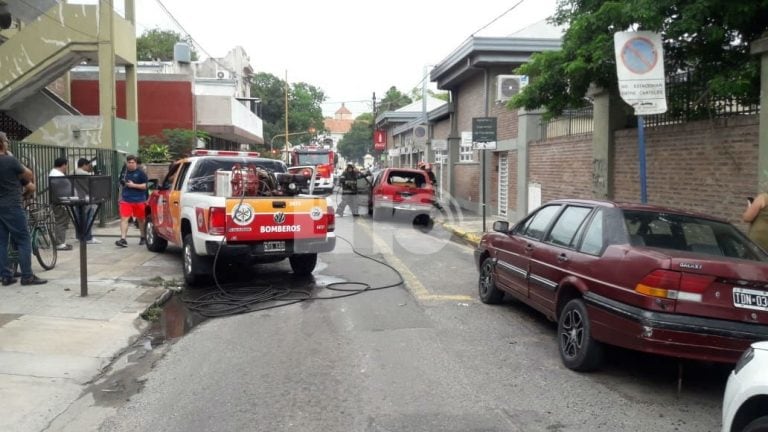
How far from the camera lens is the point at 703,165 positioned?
381 inches

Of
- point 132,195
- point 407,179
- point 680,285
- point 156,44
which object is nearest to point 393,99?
point 156,44

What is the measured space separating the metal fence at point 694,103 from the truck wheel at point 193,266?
7361 mm

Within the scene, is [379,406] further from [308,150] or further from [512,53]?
[308,150]

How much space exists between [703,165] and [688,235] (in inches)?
179

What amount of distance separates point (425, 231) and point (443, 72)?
444 inches

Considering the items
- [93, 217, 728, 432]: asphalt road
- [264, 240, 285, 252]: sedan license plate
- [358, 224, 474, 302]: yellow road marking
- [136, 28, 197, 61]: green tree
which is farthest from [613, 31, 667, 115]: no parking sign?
[136, 28, 197, 61]: green tree

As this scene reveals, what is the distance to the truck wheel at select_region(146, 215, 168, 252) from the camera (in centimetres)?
1228

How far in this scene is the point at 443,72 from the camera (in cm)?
2741

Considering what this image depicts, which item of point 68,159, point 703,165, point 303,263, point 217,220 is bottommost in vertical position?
point 303,263

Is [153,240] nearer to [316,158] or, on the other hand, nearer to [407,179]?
[407,179]

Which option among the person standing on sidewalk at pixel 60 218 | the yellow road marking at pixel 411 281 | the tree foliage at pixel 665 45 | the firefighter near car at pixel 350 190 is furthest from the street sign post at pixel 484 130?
the person standing on sidewalk at pixel 60 218

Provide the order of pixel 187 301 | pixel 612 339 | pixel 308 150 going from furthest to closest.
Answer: pixel 308 150 < pixel 187 301 < pixel 612 339

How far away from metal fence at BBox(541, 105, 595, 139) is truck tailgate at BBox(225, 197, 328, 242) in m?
6.05

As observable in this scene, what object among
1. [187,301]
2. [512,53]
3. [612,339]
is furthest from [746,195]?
[512,53]
